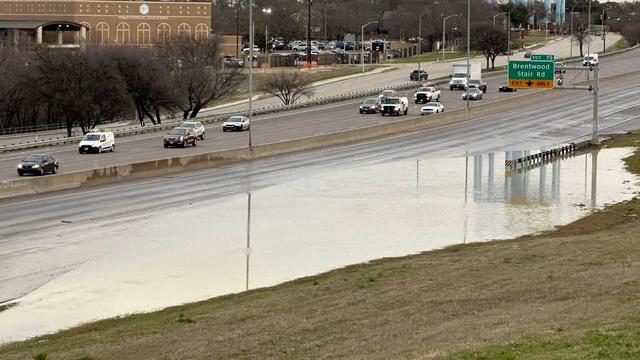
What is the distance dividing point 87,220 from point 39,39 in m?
98.6

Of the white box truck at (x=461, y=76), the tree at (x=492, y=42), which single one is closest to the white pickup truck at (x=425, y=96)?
the white box truck at (x=461, y=76)

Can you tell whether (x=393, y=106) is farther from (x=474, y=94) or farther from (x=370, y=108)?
(x=474, y=94)

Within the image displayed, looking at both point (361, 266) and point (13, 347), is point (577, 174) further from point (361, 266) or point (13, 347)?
point (13, 347)

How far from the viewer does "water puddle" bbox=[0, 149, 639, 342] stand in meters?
30.8

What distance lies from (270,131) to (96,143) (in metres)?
16.3

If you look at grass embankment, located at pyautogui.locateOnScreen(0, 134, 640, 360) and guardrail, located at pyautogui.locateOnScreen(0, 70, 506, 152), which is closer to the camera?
grass embankment, located at pyautogui.locateOnScreen(0, 134, 640, 360)

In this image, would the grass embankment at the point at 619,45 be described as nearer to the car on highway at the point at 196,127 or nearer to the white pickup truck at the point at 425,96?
the white pickup truck at the point at 425,96

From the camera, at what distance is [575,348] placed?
1653 cm

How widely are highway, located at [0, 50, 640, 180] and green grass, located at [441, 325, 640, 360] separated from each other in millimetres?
40947

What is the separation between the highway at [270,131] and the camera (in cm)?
6253

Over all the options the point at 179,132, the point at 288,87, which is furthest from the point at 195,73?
the point at 179,132

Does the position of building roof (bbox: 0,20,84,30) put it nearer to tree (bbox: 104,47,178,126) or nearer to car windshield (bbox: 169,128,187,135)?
tree (bbox: 104,47,178,126)

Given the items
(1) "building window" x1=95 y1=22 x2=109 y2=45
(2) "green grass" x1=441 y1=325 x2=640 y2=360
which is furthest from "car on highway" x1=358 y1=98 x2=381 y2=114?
(2) "green grass" x1=441 y1=325 x2=640 y2=360

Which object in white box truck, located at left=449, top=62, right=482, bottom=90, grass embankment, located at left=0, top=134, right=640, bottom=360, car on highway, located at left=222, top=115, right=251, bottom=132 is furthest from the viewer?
white box truck, located at left=449, top=62, right=482, bottom=90
